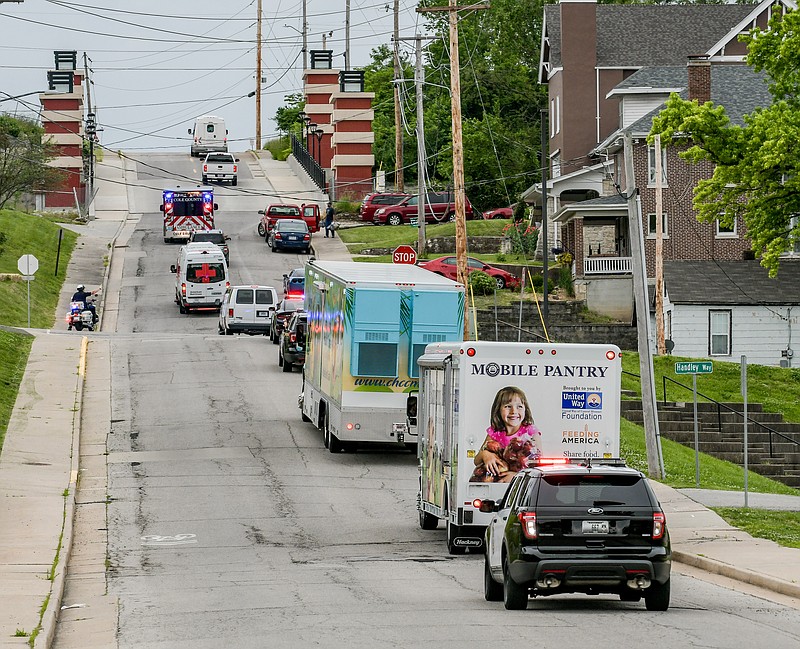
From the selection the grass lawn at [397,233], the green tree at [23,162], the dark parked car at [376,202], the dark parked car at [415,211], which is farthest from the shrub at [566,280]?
the green tree at [23,162]

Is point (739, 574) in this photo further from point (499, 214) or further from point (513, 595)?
point (499, 214)

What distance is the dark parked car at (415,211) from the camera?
81875 mm

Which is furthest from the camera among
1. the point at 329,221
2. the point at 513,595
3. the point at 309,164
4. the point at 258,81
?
the point at 258,81

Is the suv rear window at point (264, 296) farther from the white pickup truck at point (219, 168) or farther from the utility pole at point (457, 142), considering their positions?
the white pickup truck at point (219, 168)

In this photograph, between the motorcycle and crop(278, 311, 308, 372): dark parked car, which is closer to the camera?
crop(278, 311, 308, 372): dark parked car

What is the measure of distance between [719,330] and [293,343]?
20953 millimetres

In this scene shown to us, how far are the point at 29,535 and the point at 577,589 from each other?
970 centimetres

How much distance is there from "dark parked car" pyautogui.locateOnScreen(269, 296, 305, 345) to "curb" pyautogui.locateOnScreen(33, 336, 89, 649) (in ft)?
27.9

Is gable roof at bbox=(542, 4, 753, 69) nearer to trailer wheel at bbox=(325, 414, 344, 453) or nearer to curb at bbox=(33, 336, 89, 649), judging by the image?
curb at bbox=(33, 336, 89, 649)

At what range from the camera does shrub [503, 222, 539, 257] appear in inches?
2734

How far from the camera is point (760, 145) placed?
33.7 meters

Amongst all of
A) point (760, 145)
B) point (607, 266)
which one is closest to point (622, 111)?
point (607, 266)

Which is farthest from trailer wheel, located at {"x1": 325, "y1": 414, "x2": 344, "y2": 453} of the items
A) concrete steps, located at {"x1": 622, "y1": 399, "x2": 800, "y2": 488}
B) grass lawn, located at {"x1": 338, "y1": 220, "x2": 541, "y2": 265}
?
grass lawn, located at {"x1": 338, "y1": 220, "x2": 541, "y2": 265}

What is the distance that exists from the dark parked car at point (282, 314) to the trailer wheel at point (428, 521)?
871 inches
